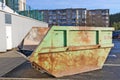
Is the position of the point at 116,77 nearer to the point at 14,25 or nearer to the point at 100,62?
the point at 100,62

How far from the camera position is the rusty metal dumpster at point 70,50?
1032 cm

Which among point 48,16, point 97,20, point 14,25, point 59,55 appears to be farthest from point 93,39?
point 97,20

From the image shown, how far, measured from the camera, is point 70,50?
11.1m

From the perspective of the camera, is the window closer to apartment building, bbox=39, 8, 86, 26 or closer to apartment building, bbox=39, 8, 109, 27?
apartment building, bbox=39, 8, 109, 27

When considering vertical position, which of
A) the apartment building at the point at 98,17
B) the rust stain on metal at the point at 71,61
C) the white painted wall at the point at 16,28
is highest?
the apartment building at the point at 98,17

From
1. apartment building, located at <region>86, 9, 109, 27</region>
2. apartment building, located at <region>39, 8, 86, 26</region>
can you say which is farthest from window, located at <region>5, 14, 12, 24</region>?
apartment building, located at <region>86, 9, 109, 27</region>

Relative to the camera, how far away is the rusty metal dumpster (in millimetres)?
10320

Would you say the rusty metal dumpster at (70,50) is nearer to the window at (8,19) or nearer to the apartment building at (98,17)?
the window at (8,19)

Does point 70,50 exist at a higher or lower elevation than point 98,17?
lower

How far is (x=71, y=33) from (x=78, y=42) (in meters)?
0.53

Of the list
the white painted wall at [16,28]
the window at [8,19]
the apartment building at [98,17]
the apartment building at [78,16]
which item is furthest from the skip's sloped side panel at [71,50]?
the apartment building at [98,17]

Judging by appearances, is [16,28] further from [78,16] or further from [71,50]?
[78,16]

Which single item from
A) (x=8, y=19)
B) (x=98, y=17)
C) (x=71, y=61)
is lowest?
(x=71, y=61)

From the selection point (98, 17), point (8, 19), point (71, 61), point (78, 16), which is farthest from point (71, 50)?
point (98, 17)
